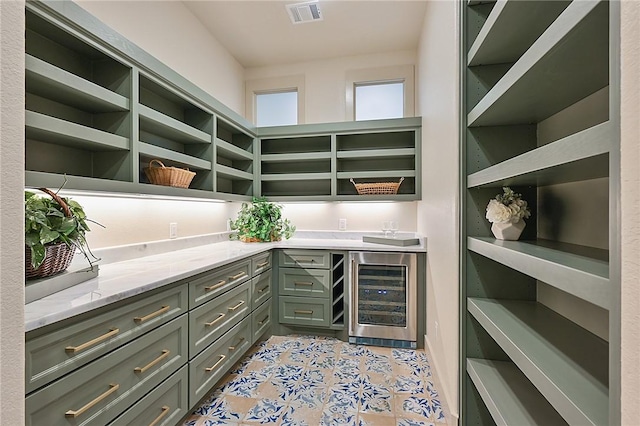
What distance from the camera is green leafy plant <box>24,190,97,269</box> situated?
121 cm

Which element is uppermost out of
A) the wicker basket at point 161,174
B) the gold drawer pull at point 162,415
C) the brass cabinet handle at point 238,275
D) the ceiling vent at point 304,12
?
the ceiling vent at point 304,12

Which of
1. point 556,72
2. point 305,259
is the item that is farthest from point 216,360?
point 556,72

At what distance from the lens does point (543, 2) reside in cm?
101

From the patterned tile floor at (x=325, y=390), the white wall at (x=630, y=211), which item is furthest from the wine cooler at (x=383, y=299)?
the white wall at (x=630, y=211)

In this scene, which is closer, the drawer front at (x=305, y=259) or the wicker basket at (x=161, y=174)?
the wicker basket at (x=161, y=174)

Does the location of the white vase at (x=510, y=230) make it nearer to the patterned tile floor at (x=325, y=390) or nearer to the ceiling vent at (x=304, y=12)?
the patterned tile floor at (x=325, y=390)

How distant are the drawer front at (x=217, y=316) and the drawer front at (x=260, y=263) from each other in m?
0.15

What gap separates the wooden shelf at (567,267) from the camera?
0.63 meters

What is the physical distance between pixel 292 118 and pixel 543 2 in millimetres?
3224

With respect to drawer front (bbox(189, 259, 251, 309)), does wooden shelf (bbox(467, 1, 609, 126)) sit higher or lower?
higher

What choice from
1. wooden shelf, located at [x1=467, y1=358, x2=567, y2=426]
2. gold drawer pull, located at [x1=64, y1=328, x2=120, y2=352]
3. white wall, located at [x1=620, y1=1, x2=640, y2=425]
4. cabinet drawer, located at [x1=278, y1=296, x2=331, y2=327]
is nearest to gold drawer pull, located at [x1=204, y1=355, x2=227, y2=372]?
gold drawer pull, located at [x1=64, y1=328, x2=120, y2=352]

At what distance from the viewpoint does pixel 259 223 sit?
10.8 feet

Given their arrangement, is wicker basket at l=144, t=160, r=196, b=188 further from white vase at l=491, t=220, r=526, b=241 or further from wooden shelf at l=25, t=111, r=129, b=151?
white vase at l=491, t=220, r=526, b=241

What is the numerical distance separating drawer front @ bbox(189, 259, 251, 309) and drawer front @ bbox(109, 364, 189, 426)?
0.39m
